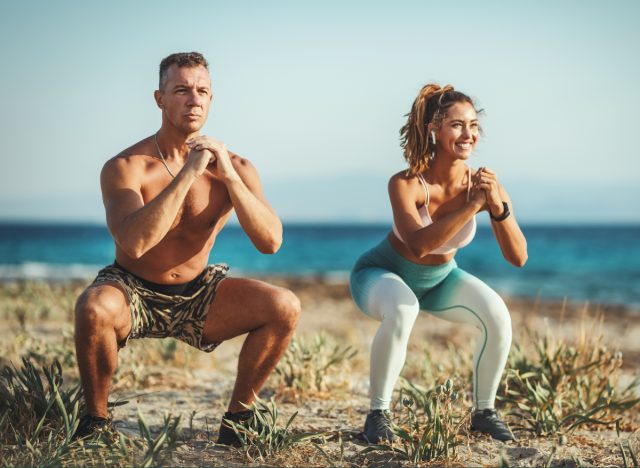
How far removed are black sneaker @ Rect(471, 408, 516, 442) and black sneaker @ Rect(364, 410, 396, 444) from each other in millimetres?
535

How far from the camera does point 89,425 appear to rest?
11.7 ft

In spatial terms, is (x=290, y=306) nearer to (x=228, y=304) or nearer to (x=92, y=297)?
(x=228, y=304)

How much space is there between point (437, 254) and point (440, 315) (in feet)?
1.25

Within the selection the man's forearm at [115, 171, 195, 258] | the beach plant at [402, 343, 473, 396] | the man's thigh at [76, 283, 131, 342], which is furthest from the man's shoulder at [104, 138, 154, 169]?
the beach plant at [402, 343, 473, 396]

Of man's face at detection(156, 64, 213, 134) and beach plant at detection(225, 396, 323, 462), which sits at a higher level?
man's face at detection(156, 64, 213, 134)

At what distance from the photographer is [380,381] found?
3.88m

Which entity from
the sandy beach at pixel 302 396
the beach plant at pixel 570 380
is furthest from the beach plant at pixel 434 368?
the beach plant at pixel 570 380

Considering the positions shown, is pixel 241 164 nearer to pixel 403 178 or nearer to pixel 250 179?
pixel 250 179

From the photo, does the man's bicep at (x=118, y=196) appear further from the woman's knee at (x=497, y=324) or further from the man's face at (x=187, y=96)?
the woman's knee at (x=497, y=324)

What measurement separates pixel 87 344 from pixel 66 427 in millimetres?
392

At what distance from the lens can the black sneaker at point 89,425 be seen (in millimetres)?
3545

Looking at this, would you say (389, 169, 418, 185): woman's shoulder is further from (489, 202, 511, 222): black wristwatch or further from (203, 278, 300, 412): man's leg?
(203, 278, 300, 412): man's leg

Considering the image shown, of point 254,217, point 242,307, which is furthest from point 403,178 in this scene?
point 242,307

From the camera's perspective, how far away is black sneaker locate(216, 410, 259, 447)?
3760 millimetres
